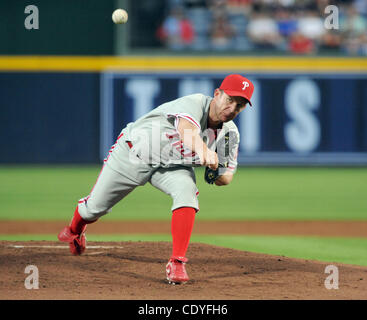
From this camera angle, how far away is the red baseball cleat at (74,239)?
569cm

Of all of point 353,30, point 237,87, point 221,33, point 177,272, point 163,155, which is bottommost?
point 177,272

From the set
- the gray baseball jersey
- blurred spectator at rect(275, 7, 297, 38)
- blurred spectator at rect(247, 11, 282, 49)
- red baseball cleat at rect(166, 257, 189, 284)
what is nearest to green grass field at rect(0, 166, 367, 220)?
blurred spectator at rect(247, 11, 282, 49)

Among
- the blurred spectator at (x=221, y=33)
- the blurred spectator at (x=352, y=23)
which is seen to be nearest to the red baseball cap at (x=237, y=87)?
the blurred spectator at (x=221, y=33)

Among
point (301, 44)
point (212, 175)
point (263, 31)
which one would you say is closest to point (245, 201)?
point (212, 175)

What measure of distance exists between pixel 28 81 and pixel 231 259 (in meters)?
9.13

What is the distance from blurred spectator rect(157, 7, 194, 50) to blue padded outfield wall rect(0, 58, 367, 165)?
0.99 meters

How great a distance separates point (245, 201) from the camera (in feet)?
34.2

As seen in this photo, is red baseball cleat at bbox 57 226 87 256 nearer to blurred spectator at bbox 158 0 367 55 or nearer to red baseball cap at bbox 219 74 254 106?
red baseball cap at bbox 219 74 254 106

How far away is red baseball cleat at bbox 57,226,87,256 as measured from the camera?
569 centimetres

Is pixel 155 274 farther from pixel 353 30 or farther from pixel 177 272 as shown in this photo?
pixel 353 30

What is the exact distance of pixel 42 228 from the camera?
788 centimetres

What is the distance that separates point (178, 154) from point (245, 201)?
216 inches

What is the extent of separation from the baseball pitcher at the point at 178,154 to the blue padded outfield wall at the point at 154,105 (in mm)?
8752

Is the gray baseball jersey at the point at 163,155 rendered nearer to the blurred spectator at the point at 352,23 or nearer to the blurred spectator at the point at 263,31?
the blurred spectator at the point at 263,31
